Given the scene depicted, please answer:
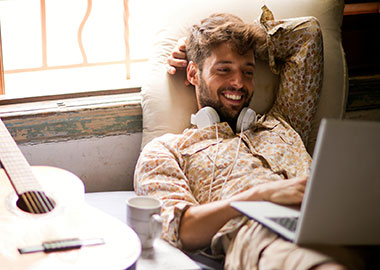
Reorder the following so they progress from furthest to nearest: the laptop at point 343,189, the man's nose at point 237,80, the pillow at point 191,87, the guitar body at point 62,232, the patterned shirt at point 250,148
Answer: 1. the pillow at point 191,87
2. the man's nose at point 237,80
3. the patterned shirt at point 250,148
4. the guitar body at point 62,232
5. the laptop at point 343,189

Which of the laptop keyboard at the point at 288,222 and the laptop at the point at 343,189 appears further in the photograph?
the laptop keyboard at the point at 288,222

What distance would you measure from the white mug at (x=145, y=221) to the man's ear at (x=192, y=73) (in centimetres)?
68

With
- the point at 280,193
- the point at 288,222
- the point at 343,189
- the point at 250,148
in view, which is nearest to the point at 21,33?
the point at 250,148

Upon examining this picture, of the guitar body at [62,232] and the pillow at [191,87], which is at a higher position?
the pillow at [191,87]

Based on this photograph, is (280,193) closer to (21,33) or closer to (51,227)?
(51,227)

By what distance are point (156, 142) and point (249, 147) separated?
346 mm

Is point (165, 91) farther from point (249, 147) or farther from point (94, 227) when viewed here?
point (94, 227)

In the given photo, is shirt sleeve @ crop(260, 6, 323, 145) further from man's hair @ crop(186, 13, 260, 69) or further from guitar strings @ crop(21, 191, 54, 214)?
guitar strings @ crop(21, 191, 54, 214)

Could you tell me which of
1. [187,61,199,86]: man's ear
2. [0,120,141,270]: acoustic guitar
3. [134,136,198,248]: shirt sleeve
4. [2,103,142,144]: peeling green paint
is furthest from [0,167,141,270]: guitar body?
[187,61,199,86]: man's ear

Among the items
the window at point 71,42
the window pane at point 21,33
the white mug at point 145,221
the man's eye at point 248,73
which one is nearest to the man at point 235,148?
the man's eye at point 248,73

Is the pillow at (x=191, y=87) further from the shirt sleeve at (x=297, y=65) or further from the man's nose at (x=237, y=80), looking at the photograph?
the man's nose at (x=237, y=80)

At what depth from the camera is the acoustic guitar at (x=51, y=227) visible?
103cm

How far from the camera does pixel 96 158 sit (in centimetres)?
181

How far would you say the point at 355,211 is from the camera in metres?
0.93
